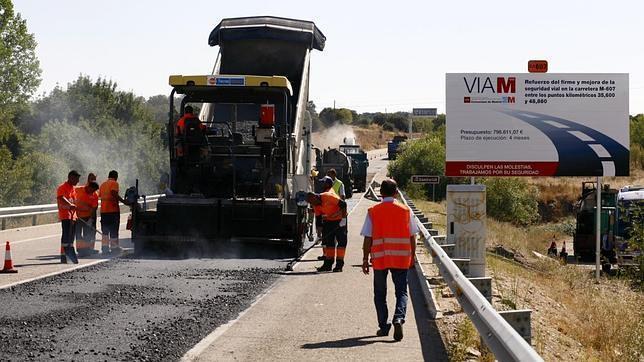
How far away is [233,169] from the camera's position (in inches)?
661

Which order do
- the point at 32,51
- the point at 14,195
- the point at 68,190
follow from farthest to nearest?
1. the point at 32,51
2. the point at 14,195
3. the point at 68,190

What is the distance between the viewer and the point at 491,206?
50.9 m

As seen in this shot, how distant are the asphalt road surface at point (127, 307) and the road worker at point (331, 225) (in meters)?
0.89

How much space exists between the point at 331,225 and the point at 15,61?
175 feet

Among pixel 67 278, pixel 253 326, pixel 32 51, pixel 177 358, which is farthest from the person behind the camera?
pixel 32 51

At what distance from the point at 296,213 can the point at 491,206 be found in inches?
1406

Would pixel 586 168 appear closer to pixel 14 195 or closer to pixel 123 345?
pixel 123 345

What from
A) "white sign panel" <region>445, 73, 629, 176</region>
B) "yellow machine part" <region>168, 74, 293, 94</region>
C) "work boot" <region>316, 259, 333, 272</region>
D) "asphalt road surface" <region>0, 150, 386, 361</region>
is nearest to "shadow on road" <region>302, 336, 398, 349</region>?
"asphalt road surface" <region>0, 150, 386, 361</region>

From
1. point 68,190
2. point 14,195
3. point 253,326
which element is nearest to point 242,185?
point 68,190

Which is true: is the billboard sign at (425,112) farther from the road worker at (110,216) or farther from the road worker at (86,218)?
the road worker at (86,218)

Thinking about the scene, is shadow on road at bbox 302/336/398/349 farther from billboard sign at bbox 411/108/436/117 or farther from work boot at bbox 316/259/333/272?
billboard sign at bbox 411/108/436/117

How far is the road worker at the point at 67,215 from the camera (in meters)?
15.3

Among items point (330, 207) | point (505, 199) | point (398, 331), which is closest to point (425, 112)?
point (505, 199)

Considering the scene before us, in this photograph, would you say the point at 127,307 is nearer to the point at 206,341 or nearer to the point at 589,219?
the point at 206,341
